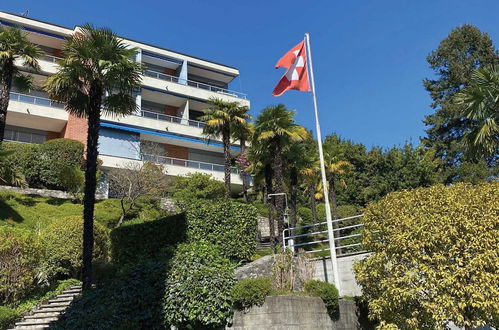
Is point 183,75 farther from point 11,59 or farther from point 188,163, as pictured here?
point 11,59

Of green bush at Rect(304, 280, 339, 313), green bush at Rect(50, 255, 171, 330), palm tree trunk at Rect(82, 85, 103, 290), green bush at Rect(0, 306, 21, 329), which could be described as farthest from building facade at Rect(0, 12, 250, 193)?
green bush at Rect(304, 280, 339, 313)

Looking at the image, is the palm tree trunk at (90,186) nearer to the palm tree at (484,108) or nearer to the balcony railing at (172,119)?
the palm tree at (484,108)

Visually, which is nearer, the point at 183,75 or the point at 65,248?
the point at 65,248

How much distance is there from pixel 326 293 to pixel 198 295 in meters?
3.21

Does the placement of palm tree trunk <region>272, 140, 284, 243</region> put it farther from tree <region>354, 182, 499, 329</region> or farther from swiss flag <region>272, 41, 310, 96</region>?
tree <region>354, 182, 499, 329</region>

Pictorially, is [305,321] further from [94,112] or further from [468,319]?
[94,112]

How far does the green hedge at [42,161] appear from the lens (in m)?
26.8

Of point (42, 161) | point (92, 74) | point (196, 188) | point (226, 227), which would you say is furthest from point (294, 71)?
point (42, 161)

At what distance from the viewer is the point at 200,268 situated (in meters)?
10.7

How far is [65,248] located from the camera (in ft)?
52.3

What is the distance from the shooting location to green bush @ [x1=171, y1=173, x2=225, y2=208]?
29719 mm

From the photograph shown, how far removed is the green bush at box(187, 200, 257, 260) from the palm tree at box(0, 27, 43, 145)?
30.9 feet

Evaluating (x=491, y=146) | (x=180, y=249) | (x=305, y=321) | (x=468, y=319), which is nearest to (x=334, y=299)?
(x=305, y=321)

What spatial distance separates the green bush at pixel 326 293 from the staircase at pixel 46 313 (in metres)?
7.12
